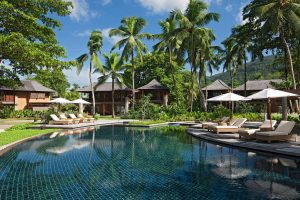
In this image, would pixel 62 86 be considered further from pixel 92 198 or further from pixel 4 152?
pixel 92 198

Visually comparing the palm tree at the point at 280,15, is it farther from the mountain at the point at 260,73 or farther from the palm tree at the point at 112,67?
the palm tree at the point at 112,67

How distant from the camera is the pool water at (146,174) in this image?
6438 mm

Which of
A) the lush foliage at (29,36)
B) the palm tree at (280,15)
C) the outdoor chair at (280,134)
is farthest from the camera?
the palm tree at (280,15)

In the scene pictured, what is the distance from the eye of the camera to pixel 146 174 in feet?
26.8

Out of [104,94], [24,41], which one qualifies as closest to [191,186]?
[24,41]

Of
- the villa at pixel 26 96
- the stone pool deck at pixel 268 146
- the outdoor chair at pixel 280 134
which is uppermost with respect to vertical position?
the villa at pixel 26 96

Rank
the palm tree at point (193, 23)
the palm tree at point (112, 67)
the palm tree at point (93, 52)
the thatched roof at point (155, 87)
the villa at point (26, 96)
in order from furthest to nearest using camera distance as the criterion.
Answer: the thatched roof at point (155, 87), the villa at point (26, 96), the palm tree at point (112, 67), the palm tree at point (93, 52), the palm tree at point (193, 23)

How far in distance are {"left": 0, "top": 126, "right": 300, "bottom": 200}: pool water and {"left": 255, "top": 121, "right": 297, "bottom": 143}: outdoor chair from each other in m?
1.40

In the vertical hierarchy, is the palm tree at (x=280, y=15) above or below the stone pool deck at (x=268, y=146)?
above

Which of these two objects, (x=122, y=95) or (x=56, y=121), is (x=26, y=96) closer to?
(x=122, y=95)

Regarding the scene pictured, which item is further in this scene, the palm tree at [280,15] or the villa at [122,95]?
the villa at [122,95]

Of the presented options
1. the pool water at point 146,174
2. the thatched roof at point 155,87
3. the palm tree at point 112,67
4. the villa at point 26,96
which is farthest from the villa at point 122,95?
the pool water at point 146,174

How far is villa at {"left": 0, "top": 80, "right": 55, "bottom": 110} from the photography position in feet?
145

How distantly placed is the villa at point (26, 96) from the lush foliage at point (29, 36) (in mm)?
29442
